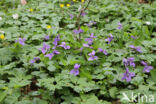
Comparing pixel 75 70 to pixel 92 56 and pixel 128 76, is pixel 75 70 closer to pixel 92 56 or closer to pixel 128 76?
pixel 92 56

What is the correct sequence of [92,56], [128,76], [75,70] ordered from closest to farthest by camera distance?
[128,76] → [75,70] → [92,56]

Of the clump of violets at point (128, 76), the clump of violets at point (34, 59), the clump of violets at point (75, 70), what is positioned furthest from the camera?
the clump of violets at point (34, 59)

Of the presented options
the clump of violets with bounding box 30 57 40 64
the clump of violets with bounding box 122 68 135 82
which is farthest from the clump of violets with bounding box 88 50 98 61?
the clump of violets with bounding box 30 57 40 64

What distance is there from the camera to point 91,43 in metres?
2.97

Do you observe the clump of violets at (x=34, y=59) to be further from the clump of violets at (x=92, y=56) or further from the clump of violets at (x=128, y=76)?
the clump of violets at (x=128, y=76)

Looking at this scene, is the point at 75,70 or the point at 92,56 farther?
the point at 92,56

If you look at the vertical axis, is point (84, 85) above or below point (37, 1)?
below

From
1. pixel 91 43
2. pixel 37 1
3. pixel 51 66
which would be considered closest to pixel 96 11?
pixel 91 43

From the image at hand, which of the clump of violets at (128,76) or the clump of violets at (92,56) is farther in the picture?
the clump of violets at (92,56)

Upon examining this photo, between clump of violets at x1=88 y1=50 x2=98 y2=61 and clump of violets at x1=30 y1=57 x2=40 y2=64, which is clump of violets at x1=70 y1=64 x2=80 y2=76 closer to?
clump of violets at x1=88 y1=50 x2=98 y2=61

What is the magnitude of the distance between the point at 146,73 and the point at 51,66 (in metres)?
1.22

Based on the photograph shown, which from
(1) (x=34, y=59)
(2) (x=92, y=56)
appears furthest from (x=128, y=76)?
(1) (x=34, y=59)

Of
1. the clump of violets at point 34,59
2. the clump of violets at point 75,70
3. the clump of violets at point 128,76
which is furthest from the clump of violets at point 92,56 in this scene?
the clump of violets at point 34,59

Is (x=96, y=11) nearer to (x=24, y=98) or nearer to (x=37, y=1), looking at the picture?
(x=37, y=1)
